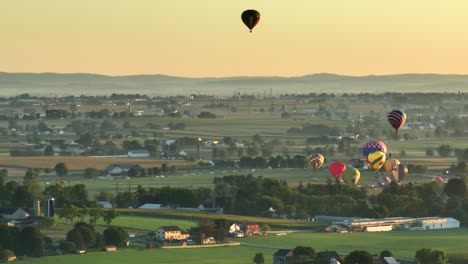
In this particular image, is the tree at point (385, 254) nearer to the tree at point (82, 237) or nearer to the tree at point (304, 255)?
the tree at point (304, 255)

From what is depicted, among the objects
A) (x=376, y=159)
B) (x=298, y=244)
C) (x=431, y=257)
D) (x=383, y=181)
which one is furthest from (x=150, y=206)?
(x=431, y=257)

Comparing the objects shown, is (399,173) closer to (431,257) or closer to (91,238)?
(91,238)

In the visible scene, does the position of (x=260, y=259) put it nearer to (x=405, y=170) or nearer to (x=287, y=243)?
(x=287, y=243)

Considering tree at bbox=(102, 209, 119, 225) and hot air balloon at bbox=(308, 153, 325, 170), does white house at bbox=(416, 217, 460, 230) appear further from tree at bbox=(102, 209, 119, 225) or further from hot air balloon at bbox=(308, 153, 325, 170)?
hot air balloon at bbox=(308, 153, 325, 170)

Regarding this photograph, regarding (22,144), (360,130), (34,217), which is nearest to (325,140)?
(360,130)

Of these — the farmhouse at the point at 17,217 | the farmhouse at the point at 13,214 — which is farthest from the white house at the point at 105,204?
the farmhouse at the point at 13,214

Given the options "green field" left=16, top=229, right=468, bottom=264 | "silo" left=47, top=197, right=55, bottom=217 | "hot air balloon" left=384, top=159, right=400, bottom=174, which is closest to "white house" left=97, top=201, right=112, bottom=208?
"silo" left=47, top=197, right=55, bottom=217
